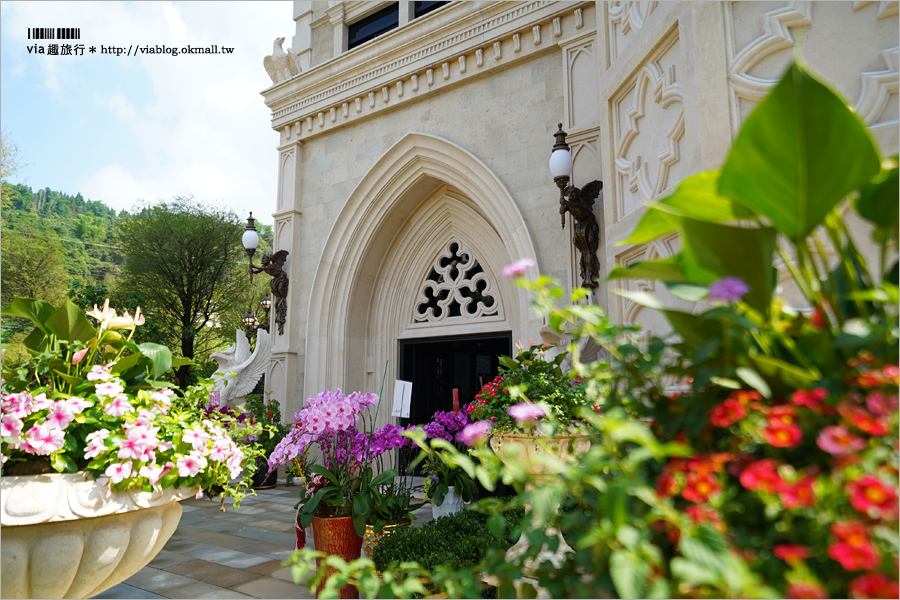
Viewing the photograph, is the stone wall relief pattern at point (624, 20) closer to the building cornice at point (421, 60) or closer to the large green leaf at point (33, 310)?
the building cornice at point (421, 60)

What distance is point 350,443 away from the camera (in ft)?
10.3

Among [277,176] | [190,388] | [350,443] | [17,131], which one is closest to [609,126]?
[350,443]

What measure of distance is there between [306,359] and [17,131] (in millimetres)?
11840

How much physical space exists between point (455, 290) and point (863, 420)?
645cm

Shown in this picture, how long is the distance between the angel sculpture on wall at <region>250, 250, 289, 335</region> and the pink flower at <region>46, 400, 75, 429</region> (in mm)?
6203

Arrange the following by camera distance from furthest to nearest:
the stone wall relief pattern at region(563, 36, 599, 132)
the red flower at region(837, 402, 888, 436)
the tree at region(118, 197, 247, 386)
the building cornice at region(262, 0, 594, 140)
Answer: the tree at region(118, 197, 247, 386)
the building cornice at region(262, 0, 594, 140)
the stone wall relief pattern at region(563, 36, 599, 132)
the red flower at region(837, 402, 888, 436)

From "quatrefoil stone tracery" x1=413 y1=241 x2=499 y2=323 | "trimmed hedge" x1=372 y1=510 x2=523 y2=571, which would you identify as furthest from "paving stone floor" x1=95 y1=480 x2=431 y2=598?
"quatrefoil stone tracery" x1=413 y1=241 x2=499 y2=323

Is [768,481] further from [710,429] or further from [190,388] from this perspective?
[190,388]

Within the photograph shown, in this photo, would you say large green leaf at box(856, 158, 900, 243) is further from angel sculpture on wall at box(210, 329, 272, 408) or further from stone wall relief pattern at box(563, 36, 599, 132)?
A: angel sculpture on wall at box(210, 329, 272, 408)

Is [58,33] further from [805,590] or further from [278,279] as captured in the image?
[805,590]

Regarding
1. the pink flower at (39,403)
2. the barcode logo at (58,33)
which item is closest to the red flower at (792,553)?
the pink flower at (39,403)

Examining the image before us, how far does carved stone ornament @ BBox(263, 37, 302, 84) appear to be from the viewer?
7996mm

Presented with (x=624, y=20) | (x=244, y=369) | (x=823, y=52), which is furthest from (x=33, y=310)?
(x=244, y=369)

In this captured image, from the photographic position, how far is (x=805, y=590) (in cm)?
56
